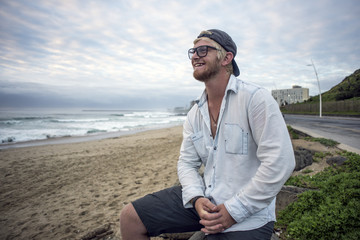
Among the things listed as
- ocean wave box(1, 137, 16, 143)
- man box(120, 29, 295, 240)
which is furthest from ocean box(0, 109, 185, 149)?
man box(120, 29, 295, 240)

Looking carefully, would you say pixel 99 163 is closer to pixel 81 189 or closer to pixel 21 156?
pixel 81 189

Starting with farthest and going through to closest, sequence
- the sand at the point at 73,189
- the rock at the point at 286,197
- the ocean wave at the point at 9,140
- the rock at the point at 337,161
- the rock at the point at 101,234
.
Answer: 1. the ocean wave at the point at 9,140
2. the rock at the point at 337,161
3. the sand at the point at 73,189
4. the rock at the point at 101,234
5. the rock at the point at 286,197

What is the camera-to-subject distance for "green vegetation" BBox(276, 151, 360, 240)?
1.87 m

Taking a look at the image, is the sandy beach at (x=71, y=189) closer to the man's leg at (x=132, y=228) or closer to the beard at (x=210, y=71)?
the man's leg at (x=132, y=228)

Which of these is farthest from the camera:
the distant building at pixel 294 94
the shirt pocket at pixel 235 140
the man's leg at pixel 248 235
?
the distant building at pixel 294 94

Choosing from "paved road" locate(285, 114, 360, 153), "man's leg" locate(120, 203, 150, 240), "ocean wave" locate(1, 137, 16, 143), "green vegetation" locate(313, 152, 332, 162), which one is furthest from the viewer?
"ocean wave" locate(1, 137, 16, 143)

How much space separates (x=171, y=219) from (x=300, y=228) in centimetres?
139

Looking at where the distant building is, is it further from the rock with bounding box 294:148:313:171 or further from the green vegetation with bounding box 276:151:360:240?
the green vegetation with bounding box 276:151:360:240

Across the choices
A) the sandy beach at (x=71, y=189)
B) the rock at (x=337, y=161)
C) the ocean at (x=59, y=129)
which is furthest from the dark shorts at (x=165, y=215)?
the ocean at (x=59, y=129)

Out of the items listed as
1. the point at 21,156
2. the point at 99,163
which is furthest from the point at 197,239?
the point at 21,156

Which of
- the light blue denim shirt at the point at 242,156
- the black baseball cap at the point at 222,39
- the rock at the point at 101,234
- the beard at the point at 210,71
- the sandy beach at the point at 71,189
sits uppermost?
the black baseball cap at the point at 222,39

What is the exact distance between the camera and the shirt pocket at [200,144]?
→ 6.27 feet

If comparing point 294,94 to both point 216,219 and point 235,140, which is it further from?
point 216,219

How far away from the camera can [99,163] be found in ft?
24.4
